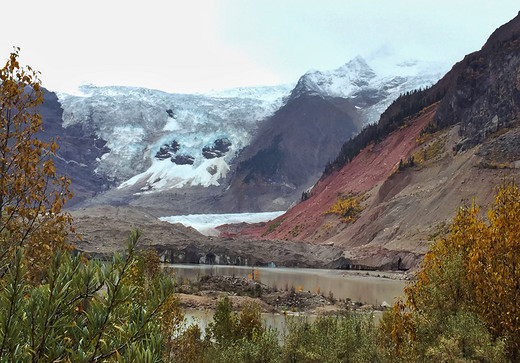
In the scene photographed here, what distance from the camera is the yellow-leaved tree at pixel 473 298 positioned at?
24.0 ft

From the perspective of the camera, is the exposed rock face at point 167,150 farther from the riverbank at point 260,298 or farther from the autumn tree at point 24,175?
the autumn tree at point 24,175

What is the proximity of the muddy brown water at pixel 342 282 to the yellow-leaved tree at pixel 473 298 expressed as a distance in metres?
23.7

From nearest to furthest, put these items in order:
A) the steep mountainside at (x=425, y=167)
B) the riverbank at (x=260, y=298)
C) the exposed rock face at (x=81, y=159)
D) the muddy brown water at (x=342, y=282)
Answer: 1. the riverbank at (x=260, y=298)
2. the muddy brown water at (x=342, y=282)
3. the steep mountainside at (x=425, y=167)
4. the exposed rock face at (x=81, y=159)

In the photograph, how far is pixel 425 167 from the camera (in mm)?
70875

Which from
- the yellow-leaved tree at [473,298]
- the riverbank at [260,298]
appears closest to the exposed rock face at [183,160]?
the riverbank at [260,298]

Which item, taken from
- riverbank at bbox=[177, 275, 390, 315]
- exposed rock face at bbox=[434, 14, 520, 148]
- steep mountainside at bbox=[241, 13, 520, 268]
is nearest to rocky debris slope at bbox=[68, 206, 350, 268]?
steep mountainside at bbox=[241, 13, 520, 268]

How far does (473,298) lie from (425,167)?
65523 mm

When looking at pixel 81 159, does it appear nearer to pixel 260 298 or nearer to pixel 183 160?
pixel 183 160

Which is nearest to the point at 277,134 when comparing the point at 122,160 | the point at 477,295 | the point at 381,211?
the point at 122,160

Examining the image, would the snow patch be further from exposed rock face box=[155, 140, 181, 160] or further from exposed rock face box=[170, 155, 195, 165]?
exposed rock face box=[155, 140, 181, 160]

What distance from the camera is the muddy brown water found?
3747cm

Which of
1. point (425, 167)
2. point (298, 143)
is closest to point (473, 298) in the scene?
point (425, 167)

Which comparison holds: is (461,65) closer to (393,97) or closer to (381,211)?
(381,211)

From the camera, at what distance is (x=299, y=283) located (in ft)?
151
